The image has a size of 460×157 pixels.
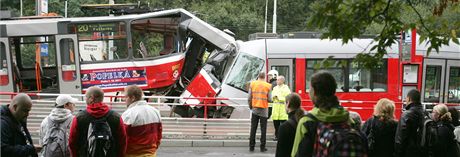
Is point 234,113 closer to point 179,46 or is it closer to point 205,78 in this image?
point 205,78

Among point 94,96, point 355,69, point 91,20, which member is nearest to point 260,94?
point 355,69

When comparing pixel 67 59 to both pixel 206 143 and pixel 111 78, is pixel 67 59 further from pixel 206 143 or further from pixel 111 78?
pixel 206 143

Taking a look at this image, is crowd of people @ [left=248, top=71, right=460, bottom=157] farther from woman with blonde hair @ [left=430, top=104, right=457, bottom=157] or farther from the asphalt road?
the asphalt road

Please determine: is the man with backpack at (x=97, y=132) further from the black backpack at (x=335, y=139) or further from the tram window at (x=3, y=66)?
the tram window at (x=3, y=66)

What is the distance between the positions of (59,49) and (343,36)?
45.2 feet

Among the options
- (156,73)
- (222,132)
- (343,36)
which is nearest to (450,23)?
(343,36)

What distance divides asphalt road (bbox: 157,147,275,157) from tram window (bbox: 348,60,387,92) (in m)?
4.91

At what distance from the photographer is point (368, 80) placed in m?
18.0

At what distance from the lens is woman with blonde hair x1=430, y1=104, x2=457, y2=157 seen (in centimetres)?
769

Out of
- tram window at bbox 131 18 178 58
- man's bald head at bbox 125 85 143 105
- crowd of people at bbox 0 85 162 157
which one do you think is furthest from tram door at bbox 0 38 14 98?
man's bald head at bbox 125 85 143 105

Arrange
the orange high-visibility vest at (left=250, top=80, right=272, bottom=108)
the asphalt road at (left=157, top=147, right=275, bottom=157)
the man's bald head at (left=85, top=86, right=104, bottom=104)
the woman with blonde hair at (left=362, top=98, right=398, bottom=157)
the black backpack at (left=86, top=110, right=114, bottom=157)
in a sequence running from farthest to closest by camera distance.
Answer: the asphalt road at (left=157, top=147, right=275, bottom=157) < the orange high-visibility vest at (left=250, top=80, right=272, bottom=108) < the woman with blonde hair at (left=362, top=98, right=398, bottom=157) < the man's bald head at (left=85, top=86, right=104, bottom=104) < the black backpack at (left=86, top=110, right=114, bottom=157)

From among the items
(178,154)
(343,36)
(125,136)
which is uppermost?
(343,36)

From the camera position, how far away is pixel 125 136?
6.46 m

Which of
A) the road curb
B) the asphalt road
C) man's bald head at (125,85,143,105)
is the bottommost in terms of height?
the asphalt road
